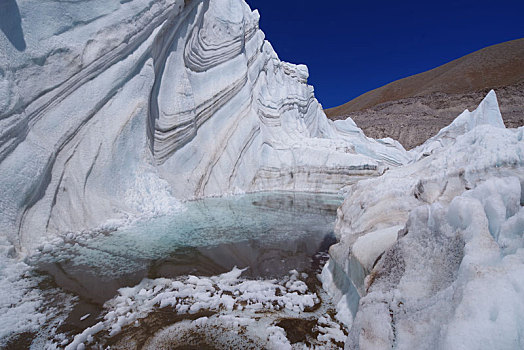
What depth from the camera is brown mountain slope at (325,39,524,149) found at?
24.1 metres

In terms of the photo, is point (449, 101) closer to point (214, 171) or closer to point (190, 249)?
point (214, 171)

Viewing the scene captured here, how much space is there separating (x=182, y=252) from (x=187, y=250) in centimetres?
9

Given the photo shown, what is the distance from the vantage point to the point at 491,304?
109 cm

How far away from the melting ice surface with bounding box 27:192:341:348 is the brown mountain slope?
890 inches

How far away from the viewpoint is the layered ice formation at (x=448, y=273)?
3.56 ft

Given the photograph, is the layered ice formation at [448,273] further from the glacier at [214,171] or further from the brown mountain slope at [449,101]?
the brown mountain slope at [449,101]

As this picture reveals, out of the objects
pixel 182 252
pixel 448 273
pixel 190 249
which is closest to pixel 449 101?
pixel 190 249

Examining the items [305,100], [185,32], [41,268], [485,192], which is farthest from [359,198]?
[305,100]

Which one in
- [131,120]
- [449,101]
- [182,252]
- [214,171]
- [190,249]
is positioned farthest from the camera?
[449,101]

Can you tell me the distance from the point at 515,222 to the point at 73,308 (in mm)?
3079

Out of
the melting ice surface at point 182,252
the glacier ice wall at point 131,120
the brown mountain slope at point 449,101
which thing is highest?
the brown mountain slope at point 449,101

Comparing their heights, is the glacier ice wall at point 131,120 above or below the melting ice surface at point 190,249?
above

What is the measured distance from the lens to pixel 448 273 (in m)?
1.47

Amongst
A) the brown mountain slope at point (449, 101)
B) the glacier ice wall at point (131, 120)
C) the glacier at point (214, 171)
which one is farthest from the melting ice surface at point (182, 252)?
the brown mountain slope at point (449, 101)
